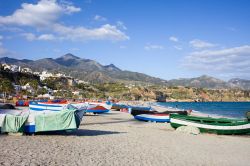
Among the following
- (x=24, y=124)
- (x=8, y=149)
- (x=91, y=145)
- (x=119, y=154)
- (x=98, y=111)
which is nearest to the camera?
(x=8, y=149)

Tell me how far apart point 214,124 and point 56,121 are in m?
13.7

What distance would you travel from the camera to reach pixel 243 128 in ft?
85.3

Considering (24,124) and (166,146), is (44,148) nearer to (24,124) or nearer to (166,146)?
(24,124)

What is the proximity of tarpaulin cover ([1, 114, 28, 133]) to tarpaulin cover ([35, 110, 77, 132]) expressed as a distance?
0.89 meters

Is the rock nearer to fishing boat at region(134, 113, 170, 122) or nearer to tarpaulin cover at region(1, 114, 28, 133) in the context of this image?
fishing boat at region(134, 113, 170, 122)

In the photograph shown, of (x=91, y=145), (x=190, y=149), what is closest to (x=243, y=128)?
(x=190, y=149)

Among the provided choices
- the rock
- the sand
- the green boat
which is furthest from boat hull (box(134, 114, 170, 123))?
the sand

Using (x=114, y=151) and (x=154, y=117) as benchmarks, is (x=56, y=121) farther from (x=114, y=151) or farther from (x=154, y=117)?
(x=154, y=117)

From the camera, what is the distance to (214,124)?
25.7 meters

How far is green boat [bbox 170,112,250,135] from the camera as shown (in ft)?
84.1

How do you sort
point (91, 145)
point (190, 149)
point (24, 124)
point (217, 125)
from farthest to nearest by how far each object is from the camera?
point (217, 125) → point (24, 124) → point (190, 149) → point (91, 145)

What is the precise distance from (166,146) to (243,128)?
1127 cm

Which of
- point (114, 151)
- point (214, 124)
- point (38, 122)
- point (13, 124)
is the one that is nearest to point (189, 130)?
point (214, 124)

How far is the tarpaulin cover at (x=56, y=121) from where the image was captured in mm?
18766
